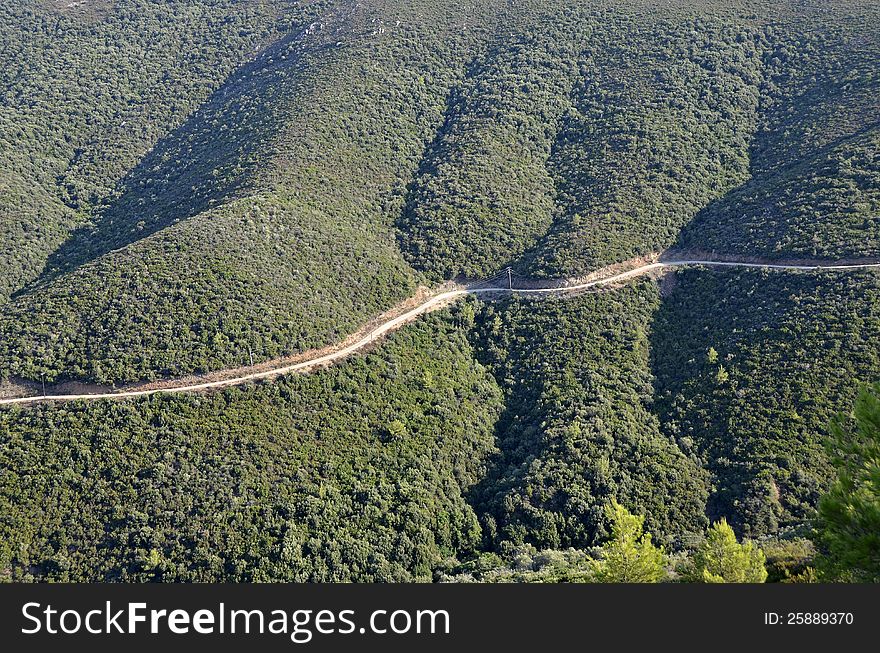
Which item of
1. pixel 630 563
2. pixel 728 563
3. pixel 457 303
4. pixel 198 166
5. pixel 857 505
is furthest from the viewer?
pixel 198 166

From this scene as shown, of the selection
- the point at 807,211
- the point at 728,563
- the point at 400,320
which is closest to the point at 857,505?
the point at 728,563

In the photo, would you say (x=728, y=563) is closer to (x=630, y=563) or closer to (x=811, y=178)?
(x=630, y=563)

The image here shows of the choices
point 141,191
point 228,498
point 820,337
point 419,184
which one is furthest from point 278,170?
point 820,337

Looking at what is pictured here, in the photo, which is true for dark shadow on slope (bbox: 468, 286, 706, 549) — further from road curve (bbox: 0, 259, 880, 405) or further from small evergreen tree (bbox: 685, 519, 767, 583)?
small evergreen tree (bbox: 685, 519, 767, 583)

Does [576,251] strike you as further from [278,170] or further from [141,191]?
[141,191]

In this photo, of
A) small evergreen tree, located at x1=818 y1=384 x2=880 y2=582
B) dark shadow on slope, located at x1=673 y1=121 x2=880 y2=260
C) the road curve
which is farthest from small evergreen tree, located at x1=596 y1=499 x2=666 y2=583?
dark shadow on slope, located at x1=673 y1=121 x2=880 y2=260

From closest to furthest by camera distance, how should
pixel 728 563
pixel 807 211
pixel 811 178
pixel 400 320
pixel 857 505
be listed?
A: pixel 857 505
pixel 728 563
pixel 400 320
pixel 807 211
pixel 811 178
